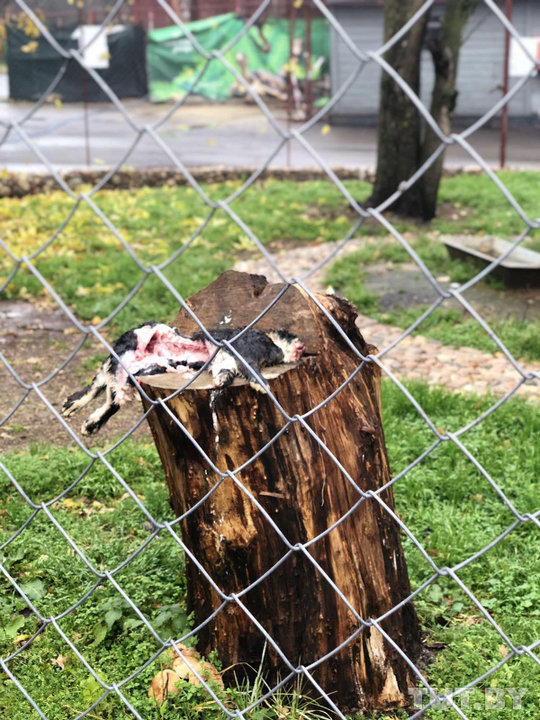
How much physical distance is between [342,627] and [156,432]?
2.46 ft

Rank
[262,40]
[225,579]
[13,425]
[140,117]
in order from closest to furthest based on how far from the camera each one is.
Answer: [225,579], [13,425], [140,117], [262,40]

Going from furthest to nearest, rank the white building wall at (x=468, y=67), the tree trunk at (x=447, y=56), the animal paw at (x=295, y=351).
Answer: the white building wall at (x=468, y=67) → the tree trunk at (x=447, y=56) → the animal paw at (x=295, y=351)

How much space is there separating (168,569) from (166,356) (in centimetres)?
95

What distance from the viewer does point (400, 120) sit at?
858cm

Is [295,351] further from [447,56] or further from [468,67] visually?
[468,67]

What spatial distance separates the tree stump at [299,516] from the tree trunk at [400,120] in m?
6.46

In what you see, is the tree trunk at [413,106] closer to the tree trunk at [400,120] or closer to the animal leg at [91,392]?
the tree trunk at [400,120]

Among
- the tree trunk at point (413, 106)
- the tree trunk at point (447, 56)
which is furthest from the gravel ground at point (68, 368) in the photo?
the tree trunk at point (447, 56)

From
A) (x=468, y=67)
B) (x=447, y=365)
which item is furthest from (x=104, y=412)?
(x=468, y=67)

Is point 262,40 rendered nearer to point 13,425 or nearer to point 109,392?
point 13,425

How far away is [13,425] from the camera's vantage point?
429cm

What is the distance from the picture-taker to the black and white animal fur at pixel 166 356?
229cm

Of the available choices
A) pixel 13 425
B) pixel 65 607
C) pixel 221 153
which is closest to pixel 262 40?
pixel 221 153

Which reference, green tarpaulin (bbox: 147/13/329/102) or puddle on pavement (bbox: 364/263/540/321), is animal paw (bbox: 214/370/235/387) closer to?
puddle on pavement (bbox: 364/263/540/321)
